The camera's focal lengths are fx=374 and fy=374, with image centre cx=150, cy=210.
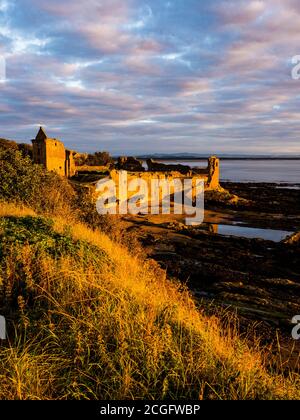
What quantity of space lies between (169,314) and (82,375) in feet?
5.09

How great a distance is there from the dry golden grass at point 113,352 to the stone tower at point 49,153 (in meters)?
29.9

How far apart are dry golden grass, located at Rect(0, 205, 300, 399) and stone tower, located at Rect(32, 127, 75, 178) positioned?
2988 cm

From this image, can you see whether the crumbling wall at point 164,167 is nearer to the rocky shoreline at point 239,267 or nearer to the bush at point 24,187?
the rocky shoreline at point 239,267

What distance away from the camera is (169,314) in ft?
16.3

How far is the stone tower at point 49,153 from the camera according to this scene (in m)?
34.5

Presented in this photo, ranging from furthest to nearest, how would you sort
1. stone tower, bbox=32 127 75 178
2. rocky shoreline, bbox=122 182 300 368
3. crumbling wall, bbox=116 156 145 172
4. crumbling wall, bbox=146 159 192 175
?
1. crumbling wall, bbox=116 156 145 172
2. crumbling wall, bbox=146 159 192 175
3. stone tower, bbox=32 127 75 178
4. rocky shoreline, bbox=122 182 300 368

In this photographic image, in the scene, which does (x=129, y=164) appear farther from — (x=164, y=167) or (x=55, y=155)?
(x=55, y=155)

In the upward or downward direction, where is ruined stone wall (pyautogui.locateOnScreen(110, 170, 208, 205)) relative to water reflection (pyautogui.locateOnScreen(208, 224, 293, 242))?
upward

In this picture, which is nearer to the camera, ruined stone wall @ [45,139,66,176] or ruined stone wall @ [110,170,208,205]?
ruined stone wall @ [110,170,208,205]

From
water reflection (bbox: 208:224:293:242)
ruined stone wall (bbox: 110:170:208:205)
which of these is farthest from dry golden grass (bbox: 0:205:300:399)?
ruined stone wall (bbox: 110:170:208:205)

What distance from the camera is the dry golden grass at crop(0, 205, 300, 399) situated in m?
3.63

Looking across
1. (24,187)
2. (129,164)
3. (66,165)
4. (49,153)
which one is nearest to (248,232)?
(24,187)

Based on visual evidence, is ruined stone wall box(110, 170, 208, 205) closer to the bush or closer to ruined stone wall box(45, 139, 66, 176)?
ruined stone wall box(45, 139, 66, 176)

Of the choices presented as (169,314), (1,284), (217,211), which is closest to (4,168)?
(1,284)
